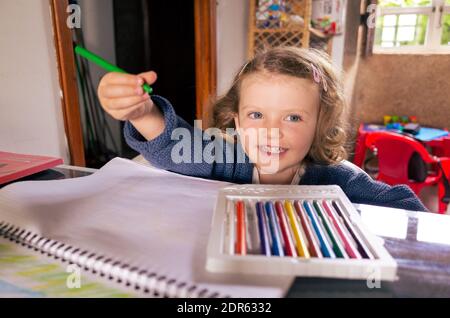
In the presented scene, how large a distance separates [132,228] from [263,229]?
14 cm

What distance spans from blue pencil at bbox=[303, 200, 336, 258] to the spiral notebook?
5 centimetres

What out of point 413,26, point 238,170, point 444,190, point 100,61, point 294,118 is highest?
point 413,26

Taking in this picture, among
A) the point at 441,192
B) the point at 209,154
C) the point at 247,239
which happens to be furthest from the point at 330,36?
the point at 247,239

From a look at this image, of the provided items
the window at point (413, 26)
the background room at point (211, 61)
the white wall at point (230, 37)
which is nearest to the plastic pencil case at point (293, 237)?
the background room at point (211, 61)

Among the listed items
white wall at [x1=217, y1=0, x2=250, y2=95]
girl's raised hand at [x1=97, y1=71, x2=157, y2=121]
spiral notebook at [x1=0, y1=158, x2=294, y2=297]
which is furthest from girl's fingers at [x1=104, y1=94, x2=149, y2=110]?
white wall at [x1=217, y1=0, x2=250, y2=95]

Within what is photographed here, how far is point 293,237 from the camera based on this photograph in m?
0.34

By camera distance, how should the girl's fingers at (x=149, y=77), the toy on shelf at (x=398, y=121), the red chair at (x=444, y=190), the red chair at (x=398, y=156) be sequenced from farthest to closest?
the toy on shelf at (x=398, y=121) < the red chair at (x=398, y=156) < the red chair at (x=444, y=190) < the girl's fingers at (x=149, y=77)

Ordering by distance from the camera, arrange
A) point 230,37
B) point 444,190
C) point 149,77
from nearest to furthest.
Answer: point 149,77 < point 444,190 < point 230,37

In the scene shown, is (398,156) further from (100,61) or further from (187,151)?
(100,61)

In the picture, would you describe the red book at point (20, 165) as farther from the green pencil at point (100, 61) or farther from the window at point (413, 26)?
the window at point (413, 26)

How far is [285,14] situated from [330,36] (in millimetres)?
398

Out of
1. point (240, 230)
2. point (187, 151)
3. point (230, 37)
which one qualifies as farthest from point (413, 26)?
point (240, 230)

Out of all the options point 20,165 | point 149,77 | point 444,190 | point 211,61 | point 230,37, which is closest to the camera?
point 149,77

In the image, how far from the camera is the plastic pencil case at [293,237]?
0.29 metres
